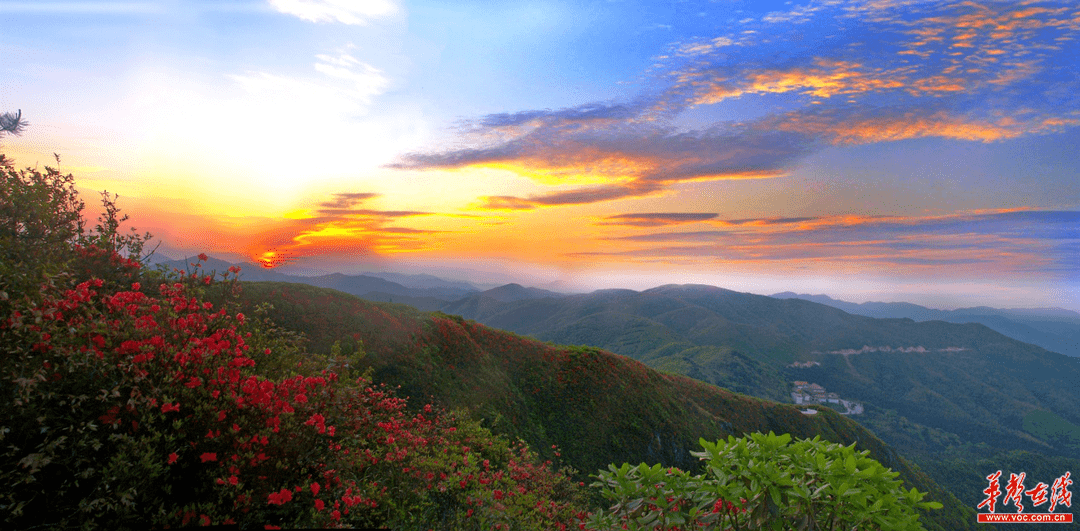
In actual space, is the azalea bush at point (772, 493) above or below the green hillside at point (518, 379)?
above

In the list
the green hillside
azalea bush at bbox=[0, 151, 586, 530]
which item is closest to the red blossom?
azalea bush at bbox=[0, 151, 586, 530]

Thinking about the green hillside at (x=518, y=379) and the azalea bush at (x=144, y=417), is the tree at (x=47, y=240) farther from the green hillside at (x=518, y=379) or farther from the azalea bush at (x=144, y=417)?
the green hillside at (x=518, y=379)

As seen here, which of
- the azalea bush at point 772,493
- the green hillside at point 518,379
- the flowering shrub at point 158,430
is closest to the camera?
the flowering shrub at point 158,430

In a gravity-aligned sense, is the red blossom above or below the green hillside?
above

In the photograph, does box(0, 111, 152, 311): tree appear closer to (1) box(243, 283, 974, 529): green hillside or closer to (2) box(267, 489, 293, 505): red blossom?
(2) box(267, 489, 293, 505): red blossom

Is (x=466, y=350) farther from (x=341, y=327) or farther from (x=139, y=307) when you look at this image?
(x=139, y=307)

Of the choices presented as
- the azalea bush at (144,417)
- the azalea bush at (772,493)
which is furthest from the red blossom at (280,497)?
the azalea bush at (772,493)

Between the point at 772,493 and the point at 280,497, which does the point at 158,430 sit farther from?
the point at 772,493
